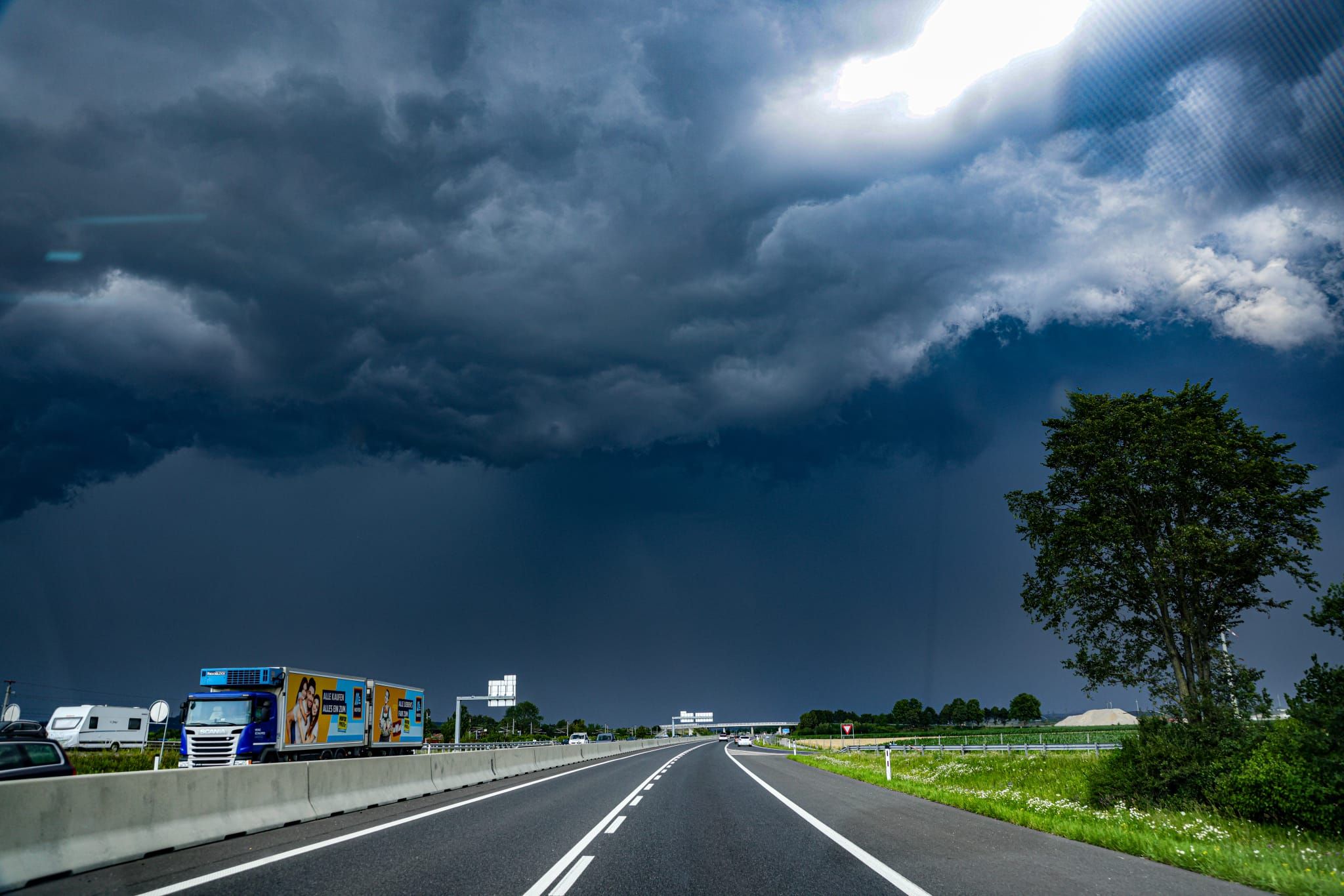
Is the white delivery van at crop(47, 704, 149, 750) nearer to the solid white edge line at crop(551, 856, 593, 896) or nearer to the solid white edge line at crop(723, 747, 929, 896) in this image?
the solid white edge line at crop(723, 747, 929, 896)

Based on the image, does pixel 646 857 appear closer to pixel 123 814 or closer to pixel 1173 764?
pixel 123 814

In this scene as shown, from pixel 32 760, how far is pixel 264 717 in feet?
36.4

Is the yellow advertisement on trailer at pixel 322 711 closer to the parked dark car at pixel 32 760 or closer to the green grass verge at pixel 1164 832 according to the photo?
the parked dark car at pixel 32 760

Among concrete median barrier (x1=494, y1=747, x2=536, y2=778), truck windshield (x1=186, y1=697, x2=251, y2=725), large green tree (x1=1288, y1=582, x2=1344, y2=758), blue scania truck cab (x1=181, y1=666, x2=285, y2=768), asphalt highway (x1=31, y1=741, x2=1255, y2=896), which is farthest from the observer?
concrete median barrier (x1=494, y1=747, x2=536, y2=778)

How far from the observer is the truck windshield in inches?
923

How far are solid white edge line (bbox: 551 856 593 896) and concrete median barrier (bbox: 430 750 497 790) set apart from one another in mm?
12371

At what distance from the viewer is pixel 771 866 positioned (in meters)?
8.55

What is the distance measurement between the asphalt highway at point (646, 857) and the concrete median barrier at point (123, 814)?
0.79 feet

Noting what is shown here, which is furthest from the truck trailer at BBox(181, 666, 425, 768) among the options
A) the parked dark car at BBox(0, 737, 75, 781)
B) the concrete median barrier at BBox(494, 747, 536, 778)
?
the parked dark car at BBox(0, 737, 75, 781)

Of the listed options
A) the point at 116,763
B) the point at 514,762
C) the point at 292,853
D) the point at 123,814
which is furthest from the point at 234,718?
the point at 292,853

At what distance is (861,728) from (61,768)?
164 meters

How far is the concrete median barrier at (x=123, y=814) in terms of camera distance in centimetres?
741

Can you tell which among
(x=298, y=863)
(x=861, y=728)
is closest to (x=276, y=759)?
(x=298, y=863)

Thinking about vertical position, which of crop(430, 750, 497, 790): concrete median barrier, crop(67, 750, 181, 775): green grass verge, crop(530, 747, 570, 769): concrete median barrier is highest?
crop(430, 750, 497, 790): concrete median barrier
